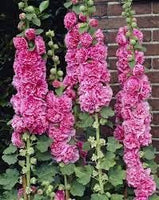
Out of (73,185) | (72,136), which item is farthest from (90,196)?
(72,136)

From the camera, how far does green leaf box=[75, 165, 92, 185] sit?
10.3 feet

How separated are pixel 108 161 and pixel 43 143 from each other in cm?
38

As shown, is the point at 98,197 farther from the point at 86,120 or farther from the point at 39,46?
the point at 39,46

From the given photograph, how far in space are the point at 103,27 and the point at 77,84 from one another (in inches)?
21.7

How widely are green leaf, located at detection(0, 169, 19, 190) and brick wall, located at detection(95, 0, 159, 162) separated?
877 mm

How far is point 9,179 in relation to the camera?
3219 mm

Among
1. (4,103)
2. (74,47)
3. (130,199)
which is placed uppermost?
(74,47)

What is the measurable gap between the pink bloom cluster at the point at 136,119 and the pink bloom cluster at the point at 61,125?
0.31 m

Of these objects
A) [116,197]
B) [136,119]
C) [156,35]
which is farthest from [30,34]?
[116,197]

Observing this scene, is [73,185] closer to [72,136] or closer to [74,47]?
[72,136]

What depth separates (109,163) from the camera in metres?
Answer: 3.14

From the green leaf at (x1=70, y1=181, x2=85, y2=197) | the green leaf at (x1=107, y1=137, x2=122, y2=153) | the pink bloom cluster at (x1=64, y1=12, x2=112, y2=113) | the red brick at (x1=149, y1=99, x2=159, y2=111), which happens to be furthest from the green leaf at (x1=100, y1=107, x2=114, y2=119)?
the red brick at (x1=149, y1=99, x2=159, y2=111)

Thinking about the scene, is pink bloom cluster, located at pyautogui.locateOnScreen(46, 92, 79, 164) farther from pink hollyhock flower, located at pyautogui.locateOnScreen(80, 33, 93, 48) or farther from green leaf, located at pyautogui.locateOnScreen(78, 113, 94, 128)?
pink hollyhock flower, located at pyautogui.locateOnScreen(80, 33, 93, 48)

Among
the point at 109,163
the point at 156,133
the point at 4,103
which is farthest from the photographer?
the point at 4,103
